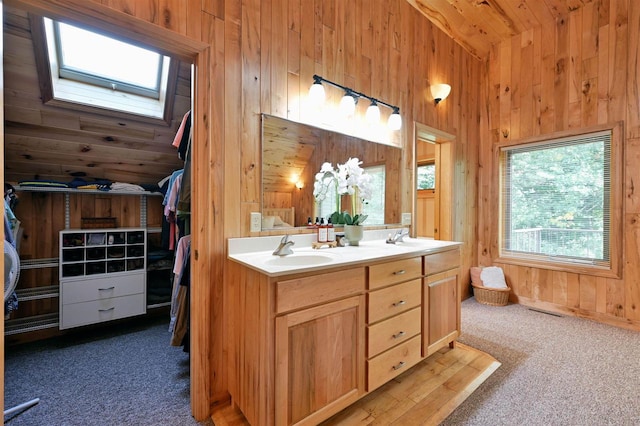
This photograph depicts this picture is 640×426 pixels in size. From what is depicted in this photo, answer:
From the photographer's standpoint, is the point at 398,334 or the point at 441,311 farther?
the point at 441,311

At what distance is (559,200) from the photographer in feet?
10.3

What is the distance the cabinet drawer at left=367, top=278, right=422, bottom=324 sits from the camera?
1.59 m

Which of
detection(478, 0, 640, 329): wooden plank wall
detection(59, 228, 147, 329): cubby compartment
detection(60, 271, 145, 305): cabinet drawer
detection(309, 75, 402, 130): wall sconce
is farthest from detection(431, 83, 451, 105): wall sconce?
detection(60, 271, 145, 305): cabinet drawer

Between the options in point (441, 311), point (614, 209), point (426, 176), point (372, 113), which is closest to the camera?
point (441, 311)

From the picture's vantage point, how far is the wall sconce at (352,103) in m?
1.99

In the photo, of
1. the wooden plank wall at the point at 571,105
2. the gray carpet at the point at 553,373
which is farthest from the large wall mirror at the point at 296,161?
the wooden plank wall at the point at 571,105

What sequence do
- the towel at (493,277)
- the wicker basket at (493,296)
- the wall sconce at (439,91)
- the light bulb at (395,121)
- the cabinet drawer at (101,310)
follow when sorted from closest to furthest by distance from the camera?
1. the cabinet drawer at (101,310)
2. the light bulb at (395,121)
3. the wall sconce at (439,91)
4. the wicker basket at (493,296)
5. the towel at (493,277)

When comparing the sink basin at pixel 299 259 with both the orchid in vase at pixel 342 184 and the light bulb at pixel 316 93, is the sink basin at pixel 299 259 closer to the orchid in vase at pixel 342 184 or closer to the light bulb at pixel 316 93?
the orchid in vase at pixel 342 184

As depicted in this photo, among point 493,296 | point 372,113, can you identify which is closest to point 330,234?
point 372,113

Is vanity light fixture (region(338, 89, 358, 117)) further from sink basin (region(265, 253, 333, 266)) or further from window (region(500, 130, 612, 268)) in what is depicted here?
window (region(500, 130, 612, 268))

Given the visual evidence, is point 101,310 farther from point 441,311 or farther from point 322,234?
point 441,311

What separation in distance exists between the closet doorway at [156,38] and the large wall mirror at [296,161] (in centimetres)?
42

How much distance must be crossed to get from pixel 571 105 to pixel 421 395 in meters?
3.37

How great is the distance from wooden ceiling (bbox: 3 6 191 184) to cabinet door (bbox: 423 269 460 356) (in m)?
2.59
